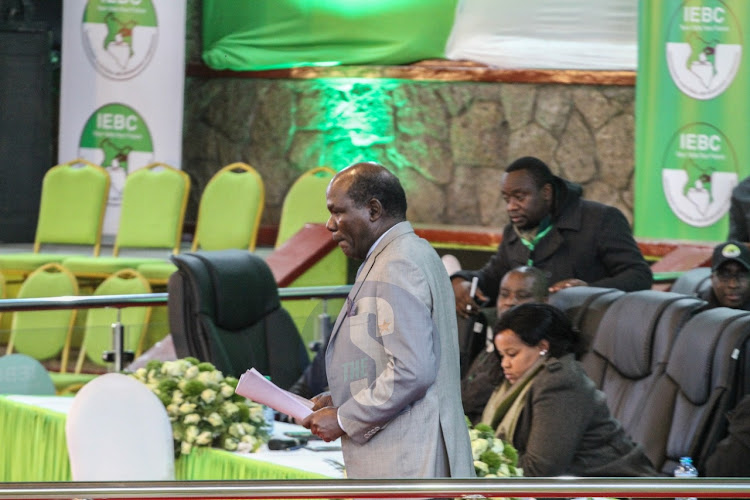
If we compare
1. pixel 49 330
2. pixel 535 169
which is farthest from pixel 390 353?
pixel 49 330

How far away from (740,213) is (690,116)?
86 centimetres

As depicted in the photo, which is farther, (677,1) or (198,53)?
(198,53)

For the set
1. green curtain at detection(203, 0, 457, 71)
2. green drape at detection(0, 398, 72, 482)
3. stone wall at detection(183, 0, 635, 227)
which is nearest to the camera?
green drape at detection(0, 398, 72, 482)

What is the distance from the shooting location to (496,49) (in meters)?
9.25

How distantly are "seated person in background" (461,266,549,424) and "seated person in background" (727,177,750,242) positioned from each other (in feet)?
7.25

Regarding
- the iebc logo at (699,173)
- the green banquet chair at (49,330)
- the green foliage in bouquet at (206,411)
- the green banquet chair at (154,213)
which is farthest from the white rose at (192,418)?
the green banquet chair at (154,213)

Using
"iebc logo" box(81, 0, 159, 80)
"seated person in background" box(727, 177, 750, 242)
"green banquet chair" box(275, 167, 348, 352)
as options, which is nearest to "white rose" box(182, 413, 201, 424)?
"seated person in background" box(727, 177, 750, 242)

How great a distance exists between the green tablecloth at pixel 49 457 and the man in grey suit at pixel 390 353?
40.5 inches

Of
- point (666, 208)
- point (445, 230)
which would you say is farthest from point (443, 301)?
point (445, 230)

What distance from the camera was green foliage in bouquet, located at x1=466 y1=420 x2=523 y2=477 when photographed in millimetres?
3467

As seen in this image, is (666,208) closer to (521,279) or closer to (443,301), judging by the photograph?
(521,279)

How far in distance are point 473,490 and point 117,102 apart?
720cm

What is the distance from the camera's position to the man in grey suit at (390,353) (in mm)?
2674

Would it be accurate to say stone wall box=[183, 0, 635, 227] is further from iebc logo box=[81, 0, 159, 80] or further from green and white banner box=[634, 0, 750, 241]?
green and white banner box=[634, 0, 750, 241]
